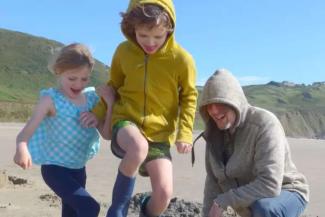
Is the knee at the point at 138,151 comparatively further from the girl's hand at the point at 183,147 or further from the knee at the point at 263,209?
the knee at the point at 263,209

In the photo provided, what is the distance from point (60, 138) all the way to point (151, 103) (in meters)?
0.72

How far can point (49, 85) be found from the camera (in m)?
100

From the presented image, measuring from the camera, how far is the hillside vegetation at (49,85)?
98125 millimetres

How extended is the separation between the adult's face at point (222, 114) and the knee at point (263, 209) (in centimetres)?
59

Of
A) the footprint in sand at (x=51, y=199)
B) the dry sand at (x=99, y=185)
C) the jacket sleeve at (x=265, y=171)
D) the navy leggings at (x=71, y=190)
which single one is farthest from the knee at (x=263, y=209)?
the footprint in sand at (x=51, y=199)

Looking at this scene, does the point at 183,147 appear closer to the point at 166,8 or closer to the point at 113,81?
the point at 113,81

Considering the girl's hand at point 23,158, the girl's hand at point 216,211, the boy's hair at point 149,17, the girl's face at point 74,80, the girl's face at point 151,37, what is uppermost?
the boy's hair at point 149,17

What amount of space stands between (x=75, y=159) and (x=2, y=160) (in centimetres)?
1093

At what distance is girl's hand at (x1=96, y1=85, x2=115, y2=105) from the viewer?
4.77 m

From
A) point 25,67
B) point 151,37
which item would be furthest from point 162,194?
point 25,67

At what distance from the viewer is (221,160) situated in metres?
4.67

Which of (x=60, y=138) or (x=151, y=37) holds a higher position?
(x=151, y=37)

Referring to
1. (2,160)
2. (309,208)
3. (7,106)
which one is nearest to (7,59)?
(7,106)

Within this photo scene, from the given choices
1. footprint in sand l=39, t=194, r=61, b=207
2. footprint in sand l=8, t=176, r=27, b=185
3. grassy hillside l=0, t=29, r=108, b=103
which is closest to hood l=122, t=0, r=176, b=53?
footprint in sand l=39, t=194, r=61, b=207
